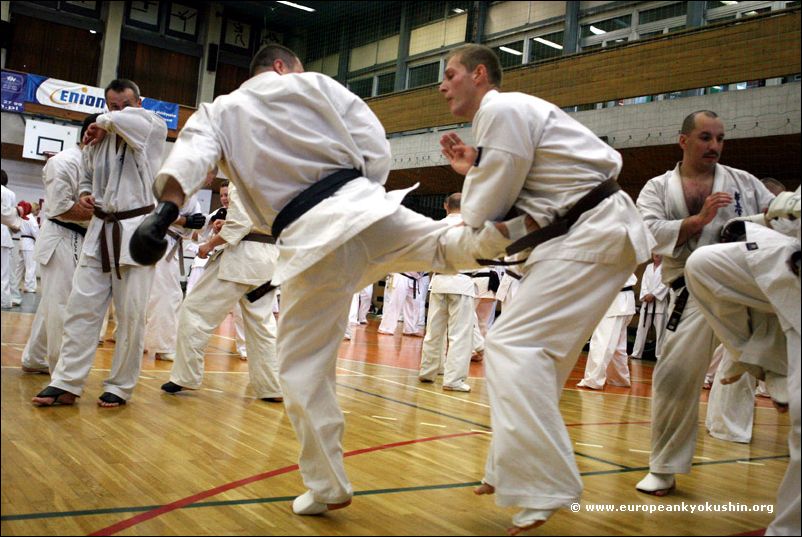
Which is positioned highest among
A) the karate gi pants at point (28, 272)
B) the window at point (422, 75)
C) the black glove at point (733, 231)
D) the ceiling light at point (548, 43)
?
the ceiling light at point (548, 43)

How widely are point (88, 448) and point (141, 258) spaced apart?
1.22 m

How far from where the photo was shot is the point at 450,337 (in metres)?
6.10

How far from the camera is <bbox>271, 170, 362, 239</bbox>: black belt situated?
234cm

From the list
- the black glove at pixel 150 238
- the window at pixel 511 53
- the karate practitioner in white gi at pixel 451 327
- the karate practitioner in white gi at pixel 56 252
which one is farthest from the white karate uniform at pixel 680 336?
the window at pixel 511 53

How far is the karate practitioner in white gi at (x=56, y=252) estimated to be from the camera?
14.3 ft

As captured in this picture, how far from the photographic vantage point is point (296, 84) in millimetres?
2412

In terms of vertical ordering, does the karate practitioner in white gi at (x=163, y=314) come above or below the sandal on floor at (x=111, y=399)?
above

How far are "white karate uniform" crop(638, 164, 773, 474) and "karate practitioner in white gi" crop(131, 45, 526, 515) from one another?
3.63 ft

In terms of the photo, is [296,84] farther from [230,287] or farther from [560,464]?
[230,287]

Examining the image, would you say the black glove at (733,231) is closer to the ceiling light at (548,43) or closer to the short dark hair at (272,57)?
the short dark hair at (272,57)

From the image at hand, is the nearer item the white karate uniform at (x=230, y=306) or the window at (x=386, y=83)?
the white karate uniform at (x=230, y=306)

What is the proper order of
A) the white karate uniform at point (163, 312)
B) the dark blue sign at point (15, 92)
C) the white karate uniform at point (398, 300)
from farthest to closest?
1. the dark blue sign at point (15, 92)
2. the white karate uniform at point (398, 300)
3. the white karate uniform at point (163, 312)

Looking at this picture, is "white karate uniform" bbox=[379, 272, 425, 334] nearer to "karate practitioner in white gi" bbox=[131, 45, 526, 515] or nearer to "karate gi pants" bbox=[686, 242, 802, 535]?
"karate gi pants" bbox=[686, 242, 802, 535]

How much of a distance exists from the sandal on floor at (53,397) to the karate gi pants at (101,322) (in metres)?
0.05
